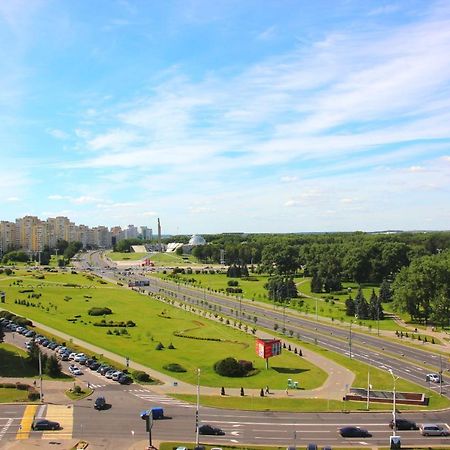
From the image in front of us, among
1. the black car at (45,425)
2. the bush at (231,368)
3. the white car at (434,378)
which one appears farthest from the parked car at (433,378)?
the black car at (45,425)

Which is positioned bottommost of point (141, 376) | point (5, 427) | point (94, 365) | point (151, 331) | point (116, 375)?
point (5, 427)

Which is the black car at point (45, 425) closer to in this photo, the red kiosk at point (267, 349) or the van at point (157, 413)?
the van at point (157, 413)

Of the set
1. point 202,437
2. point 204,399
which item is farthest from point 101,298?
point 202,437

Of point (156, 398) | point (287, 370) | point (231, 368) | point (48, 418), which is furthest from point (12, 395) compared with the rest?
point (287, 370)

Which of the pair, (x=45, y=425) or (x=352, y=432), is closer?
(x=352, y=432)

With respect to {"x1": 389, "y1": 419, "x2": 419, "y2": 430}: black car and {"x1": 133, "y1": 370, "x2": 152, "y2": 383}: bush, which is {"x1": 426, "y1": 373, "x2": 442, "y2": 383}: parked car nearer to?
{"x1": 389, "y1": 419, "x2": 419, "y2": 430}: black car

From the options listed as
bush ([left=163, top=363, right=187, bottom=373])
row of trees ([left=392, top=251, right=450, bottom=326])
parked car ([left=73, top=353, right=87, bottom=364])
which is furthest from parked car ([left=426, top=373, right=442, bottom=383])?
parked car ([left=73, top=353, right=87, bottom=364])

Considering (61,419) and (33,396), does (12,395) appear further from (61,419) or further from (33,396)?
(61,419)

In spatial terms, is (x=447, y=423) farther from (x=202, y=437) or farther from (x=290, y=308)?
(x=290, y=308)
